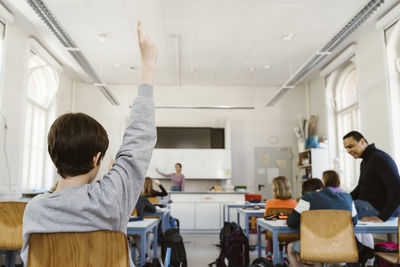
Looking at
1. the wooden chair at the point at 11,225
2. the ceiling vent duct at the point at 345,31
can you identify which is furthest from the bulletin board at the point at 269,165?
the wooden chair at the point at 11,225

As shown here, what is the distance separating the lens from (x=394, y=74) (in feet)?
17.1

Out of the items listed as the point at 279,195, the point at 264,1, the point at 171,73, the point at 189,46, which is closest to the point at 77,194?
the point at 279,195

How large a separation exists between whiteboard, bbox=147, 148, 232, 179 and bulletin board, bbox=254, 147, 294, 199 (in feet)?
3.32

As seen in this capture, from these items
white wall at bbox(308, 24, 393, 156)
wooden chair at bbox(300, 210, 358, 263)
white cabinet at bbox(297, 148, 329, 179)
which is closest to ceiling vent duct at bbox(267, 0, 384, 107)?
white wall at bbox(308, 24, 393, 156)

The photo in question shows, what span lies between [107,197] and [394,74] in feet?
18.2

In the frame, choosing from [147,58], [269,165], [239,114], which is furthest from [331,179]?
[239,114]

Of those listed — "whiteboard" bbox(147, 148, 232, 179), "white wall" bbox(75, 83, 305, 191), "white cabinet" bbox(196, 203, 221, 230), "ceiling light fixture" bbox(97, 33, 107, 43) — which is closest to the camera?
"ceiling light fixture" bbox(97, 33, 107, 43)

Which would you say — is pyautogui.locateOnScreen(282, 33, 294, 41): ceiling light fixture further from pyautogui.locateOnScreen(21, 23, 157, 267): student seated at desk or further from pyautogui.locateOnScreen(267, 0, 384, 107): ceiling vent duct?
pyautogui.locateOnScreen(21, 23, 157, 267): student seated at desk

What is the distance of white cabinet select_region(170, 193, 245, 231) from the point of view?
23.6 feet

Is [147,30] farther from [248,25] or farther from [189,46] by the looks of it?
[248,25]

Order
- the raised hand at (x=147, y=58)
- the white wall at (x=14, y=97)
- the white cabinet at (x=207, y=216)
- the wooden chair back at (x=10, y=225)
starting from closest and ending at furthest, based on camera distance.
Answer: the raised hand at (x=147, y=58)
the wooden chair back at (x=10, y=225)
the white wall at (x=14, y=97)
the white cabinet at (x=207, y=216)

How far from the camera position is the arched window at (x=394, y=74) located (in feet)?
16.6

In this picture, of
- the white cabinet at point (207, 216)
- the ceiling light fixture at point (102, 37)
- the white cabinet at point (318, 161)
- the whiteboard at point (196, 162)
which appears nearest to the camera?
the ceiling light fixture at point (102, 37)

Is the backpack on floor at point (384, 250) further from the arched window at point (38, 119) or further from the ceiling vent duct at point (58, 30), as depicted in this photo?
the arched window at point (38, 119)
